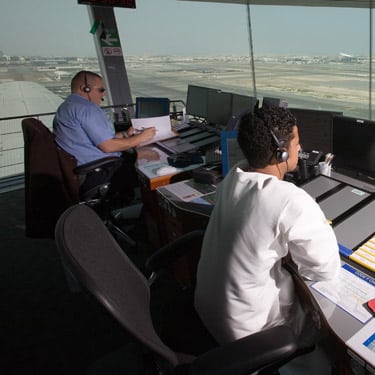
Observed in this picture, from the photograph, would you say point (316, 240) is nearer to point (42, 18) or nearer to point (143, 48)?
point (42, 18)

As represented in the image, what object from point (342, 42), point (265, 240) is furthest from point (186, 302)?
point (342, 42)

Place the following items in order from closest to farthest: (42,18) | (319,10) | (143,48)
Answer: (42,18)
(143,48)
(319,10)

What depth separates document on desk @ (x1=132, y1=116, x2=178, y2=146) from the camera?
8.83 ft

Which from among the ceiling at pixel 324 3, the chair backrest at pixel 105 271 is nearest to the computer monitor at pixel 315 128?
the chair backrest at pixel 105 271

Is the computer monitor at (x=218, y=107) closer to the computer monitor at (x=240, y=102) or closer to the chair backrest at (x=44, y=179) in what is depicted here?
the computer monitor at (x=240, y=102)

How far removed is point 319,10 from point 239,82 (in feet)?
8.27

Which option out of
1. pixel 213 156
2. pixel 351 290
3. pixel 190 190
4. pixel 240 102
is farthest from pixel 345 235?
pixel 240 102

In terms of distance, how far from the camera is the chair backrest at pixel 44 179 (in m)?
1.92

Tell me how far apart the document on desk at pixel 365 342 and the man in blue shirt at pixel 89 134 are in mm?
1828

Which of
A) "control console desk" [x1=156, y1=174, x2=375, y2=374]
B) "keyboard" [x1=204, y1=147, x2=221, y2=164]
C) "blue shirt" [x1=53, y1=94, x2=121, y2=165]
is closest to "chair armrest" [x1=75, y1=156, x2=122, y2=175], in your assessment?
"blue shirt" [x1=53, y1=94, x2=121, y2=165]

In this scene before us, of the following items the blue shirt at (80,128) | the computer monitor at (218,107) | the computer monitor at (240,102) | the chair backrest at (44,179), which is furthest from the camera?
the computer monitor at (218,107)

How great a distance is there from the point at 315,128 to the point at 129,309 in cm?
147

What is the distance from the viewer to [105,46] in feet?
14.7

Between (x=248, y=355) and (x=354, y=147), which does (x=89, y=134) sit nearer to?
(x=354, y=147)
